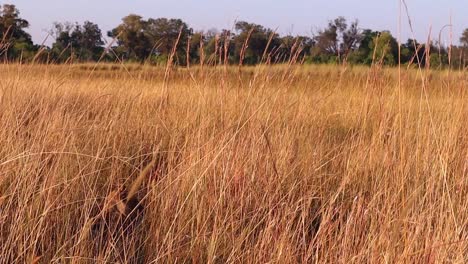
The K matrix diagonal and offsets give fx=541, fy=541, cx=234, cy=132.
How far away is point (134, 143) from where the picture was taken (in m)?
1.94

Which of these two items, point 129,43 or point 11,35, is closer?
point 11,35

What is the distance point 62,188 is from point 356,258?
771 millimetres

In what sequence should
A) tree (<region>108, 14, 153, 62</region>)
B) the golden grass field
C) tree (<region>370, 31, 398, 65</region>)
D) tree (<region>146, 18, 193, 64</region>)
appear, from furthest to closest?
1. tree (<region>146, 18, 193, 64</region>)
2. tree (<region>108, 14, 153, 62</region>)
3. tree (<region>370, 31, 398, 65</region>)
4. the golden grass field

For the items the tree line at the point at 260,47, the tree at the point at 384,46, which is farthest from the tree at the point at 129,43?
the tree at the point at 384,46

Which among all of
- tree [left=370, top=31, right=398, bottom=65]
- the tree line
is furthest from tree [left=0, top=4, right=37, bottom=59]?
tree [left=370, top=31, right=398, bottom=65]

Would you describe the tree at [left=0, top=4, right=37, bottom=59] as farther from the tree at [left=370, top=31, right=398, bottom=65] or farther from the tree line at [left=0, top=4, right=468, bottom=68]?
the tree at [left=370, top=31, right=398, bottom=65]

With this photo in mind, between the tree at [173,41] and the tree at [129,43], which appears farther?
the tree at [173,41]

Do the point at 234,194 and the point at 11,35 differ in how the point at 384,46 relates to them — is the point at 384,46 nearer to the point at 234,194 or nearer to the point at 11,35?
the point at 234,194

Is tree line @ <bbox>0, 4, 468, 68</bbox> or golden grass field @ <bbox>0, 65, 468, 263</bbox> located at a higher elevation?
tree line @ <bbox>0, 4, 468, 68</bbox>

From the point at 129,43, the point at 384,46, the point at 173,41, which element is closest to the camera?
the point at 384,46

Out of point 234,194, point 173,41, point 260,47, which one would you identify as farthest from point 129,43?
point 234,194

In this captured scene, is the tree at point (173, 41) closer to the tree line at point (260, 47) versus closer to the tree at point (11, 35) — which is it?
the tree line at point (260, 47)

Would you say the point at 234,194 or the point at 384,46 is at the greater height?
the point at 384,46

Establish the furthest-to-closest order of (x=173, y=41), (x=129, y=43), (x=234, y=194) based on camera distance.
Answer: (x=129, y=43) → (x=173, y=41) → (x=234, y=194)
